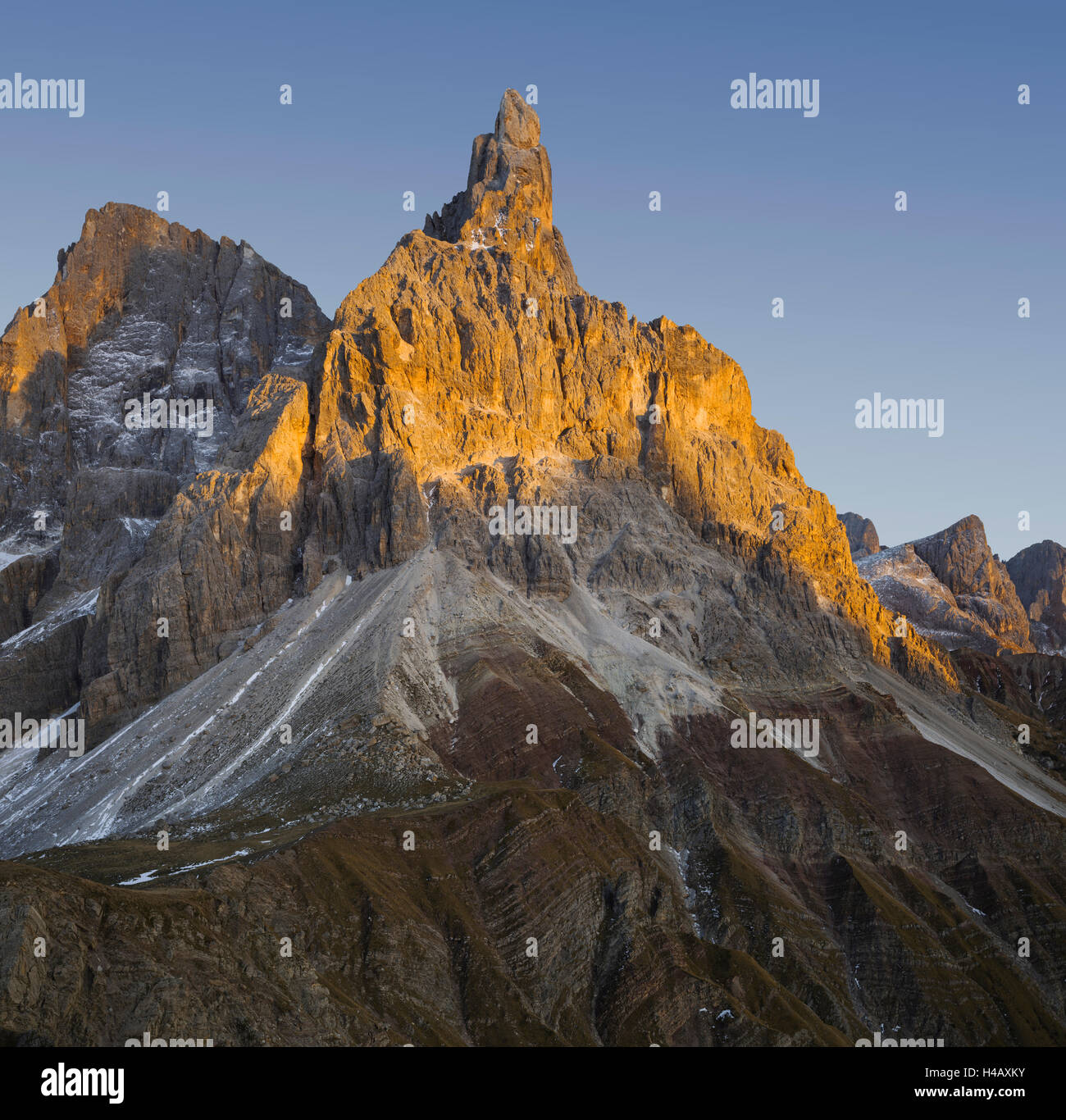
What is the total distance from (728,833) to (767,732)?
2403 centimetres

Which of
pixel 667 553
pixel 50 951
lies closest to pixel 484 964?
pixel 50 951

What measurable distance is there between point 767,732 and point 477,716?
145 feet

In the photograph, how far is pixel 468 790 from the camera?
119562mm

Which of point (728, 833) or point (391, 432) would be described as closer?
point (728, 833)

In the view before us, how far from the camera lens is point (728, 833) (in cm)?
14138

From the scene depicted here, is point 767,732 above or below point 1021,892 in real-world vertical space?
above

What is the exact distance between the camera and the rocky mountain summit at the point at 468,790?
8400 cm

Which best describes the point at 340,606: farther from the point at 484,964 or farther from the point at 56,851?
the point at 484,964

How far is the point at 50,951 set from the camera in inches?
2474

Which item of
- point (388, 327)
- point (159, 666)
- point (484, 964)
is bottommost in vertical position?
point (484, 964)

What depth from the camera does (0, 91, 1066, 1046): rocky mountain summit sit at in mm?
84000
